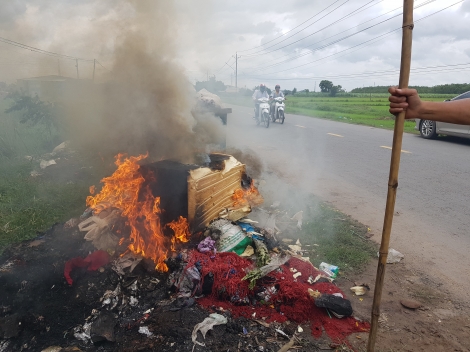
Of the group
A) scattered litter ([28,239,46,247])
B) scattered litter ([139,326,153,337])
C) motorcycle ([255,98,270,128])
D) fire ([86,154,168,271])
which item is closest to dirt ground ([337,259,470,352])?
scattered litter ([139,326,153,337])

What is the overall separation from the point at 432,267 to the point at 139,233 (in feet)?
11.3

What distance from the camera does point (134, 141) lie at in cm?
575

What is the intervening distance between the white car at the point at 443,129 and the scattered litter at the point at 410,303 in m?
9.45

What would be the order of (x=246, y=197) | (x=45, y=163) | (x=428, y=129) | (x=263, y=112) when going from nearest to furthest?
(x=246, y=197)
(x=45, y=163)
(x=428, y=129)
(x=263, y=112)

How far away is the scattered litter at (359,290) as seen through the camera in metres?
3.59

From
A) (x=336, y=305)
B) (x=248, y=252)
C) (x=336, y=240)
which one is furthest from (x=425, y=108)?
(x=336, y=240)

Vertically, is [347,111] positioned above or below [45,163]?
above

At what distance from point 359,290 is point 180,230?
209 cm

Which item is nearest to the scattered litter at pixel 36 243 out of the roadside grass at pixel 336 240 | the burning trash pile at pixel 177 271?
the burning trash pile at pixel 177 271

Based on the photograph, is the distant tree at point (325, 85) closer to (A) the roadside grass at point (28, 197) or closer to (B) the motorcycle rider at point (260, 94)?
(B) the motorcycle rider at point (260, 94)

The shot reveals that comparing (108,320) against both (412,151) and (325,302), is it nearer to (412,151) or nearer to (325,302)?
(325,302)

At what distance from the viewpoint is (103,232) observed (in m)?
4.32

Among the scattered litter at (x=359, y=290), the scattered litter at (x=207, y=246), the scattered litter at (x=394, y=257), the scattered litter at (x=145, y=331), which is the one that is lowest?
the scattered litter at (x=359, y=290)

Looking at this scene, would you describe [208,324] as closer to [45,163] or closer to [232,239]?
[232,239]
